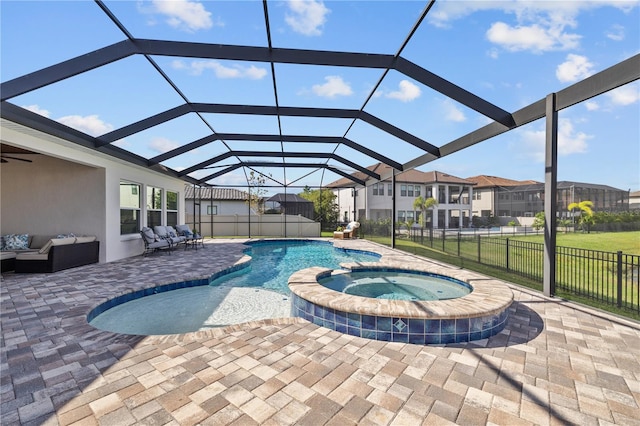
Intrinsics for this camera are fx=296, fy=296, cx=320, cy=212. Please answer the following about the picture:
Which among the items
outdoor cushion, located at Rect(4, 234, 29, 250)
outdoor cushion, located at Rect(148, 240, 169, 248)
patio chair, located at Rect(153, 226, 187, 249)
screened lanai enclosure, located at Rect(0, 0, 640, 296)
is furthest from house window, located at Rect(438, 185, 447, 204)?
outdoor cushion, located at Rect(4, 234, 29, 250)

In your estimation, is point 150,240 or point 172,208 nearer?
point 150,240

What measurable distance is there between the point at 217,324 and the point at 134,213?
687cm

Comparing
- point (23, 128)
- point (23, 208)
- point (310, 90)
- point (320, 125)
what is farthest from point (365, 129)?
point (23, 208)

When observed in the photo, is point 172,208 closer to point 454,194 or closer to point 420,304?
point 420,304

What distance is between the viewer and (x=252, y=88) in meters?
6.02

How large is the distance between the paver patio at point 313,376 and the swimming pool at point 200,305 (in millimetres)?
761

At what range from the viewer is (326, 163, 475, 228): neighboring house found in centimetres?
2359

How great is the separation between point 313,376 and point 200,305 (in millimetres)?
3397

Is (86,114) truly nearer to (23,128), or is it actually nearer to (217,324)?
(23,128)

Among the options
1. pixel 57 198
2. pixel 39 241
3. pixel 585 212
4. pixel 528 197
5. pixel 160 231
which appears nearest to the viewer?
pixel 39 241

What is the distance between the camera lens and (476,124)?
20.9ft

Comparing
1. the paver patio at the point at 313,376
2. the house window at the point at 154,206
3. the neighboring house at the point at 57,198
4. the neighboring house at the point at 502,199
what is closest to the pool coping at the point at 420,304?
the paver patio at the point at 313,376

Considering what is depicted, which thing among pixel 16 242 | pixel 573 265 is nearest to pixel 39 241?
pixel 16 242

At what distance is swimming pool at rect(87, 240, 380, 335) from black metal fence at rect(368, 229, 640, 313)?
15.5ft
